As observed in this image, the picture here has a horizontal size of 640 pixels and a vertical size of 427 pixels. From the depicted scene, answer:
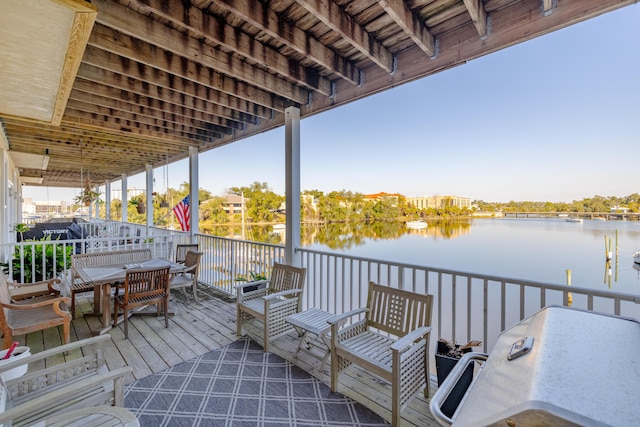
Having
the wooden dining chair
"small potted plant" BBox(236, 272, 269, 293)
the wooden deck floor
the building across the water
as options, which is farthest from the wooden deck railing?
the building across the water

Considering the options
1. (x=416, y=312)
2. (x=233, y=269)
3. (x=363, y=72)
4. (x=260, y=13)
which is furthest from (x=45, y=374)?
(x=363, y=72)

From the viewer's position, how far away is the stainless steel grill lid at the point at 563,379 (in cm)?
73

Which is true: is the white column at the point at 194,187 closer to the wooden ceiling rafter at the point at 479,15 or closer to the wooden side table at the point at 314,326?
the wooden side table at the point at 314,326

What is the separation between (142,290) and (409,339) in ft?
10.3

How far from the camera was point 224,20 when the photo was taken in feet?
8.66

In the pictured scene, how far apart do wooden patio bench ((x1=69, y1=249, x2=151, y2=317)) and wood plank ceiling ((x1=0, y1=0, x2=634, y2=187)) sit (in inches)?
79.8

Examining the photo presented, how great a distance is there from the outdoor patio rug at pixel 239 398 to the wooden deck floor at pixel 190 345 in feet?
0.42

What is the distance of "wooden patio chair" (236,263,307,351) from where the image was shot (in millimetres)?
3049

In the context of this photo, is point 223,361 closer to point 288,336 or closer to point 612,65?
point 288,336

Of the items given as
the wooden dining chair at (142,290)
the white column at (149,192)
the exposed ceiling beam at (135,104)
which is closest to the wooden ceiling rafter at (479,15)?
the exposed ceiling beam at (135,104)

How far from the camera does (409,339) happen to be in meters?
1.98

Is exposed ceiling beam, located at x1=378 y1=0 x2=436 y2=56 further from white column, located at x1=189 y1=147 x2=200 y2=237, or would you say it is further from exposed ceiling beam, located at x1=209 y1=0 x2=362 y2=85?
white column, located at x1=189 y1=147 x2=200 y2=237

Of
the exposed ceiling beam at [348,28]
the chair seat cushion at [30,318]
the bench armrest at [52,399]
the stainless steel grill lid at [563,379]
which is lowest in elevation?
the chair seat cushion at [30,318]

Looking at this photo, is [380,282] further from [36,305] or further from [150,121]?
[150,121]
